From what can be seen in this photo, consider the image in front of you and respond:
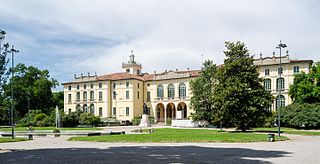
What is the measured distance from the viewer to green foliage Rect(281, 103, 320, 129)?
46875 millimetres

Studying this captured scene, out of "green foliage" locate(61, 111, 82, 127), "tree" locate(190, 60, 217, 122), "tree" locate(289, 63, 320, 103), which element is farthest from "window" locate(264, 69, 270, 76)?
"green foliage" locate(61, 111, 82, 127)

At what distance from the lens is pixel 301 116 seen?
4778 centimetres

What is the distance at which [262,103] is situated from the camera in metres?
37.6

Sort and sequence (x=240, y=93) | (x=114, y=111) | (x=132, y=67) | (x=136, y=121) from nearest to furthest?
(x=240, y=93) → (x=136, y=121) → (x=114, y=111) → (x=132, y=67)

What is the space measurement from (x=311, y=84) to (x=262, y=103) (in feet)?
62.6

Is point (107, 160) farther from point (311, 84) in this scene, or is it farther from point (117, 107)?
point (117, 107)

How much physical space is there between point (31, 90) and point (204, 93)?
A: 145 feet

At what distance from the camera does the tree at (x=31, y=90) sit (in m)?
80.4

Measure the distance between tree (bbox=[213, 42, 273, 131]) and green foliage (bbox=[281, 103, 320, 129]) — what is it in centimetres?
1190

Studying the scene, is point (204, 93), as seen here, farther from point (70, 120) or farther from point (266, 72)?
point (70, 120)

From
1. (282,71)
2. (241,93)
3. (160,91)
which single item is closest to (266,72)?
(282,71)

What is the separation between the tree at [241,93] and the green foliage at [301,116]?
11.9 meters

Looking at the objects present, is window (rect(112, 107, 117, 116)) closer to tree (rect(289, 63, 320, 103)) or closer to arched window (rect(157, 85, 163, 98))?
arched window (rect(157, 85, 163, 98))

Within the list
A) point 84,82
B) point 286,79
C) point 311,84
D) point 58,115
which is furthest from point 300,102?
point 84,82
